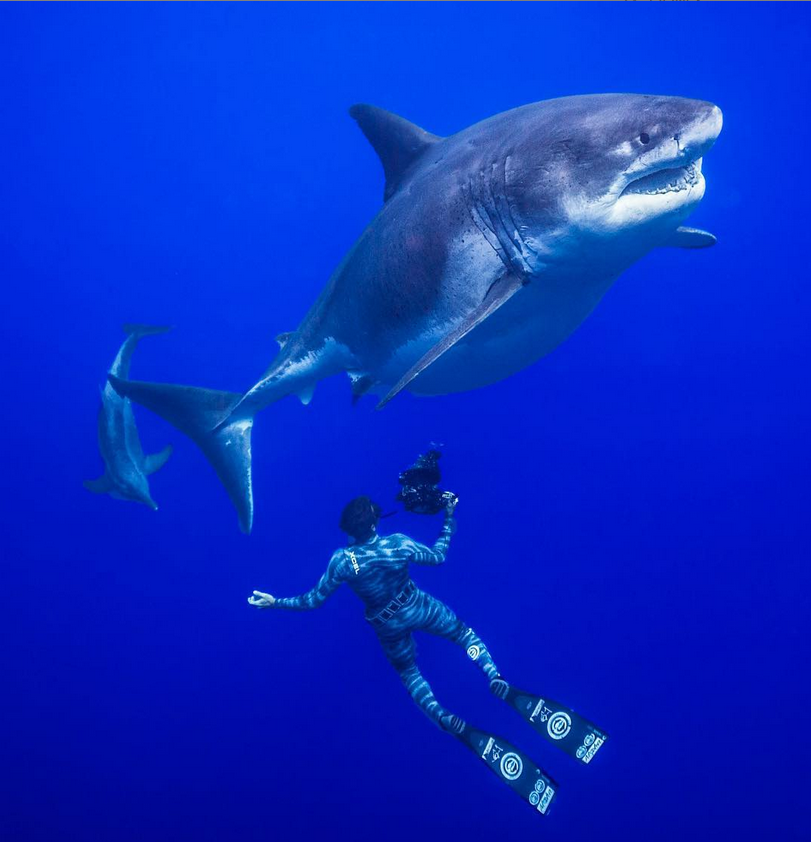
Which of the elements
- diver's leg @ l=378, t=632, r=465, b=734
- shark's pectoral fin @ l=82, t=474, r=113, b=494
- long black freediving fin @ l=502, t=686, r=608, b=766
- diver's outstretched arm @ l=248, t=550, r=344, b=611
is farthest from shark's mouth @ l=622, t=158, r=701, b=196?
shark's pectoral fin @ l=82, t=474, r=113, b=494

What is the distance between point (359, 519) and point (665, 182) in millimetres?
3625

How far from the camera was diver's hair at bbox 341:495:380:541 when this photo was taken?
18.8 ft

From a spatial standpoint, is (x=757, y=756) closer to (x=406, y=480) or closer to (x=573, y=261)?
(x=406, y=480)

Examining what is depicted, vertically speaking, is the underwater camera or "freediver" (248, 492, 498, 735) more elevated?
the underwater camera

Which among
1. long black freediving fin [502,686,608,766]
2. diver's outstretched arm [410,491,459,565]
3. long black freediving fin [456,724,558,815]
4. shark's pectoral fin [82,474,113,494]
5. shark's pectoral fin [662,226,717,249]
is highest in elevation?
shark's pectoral fin [662,226,717,249]

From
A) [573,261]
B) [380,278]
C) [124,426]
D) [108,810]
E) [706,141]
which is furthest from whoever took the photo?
[108,810]

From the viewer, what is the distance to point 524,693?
19.0ft

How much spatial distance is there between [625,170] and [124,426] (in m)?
7.75

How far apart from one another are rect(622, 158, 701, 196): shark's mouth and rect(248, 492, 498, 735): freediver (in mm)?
3469

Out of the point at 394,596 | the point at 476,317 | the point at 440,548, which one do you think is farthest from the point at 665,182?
the point at 394,596

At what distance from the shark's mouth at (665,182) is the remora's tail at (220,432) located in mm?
4408

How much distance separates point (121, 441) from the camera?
8.97 m

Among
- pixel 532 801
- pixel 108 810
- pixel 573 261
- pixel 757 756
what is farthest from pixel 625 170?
pixel 108 810

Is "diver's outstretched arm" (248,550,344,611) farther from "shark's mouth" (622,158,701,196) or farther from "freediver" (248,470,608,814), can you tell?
"shark's mouth" (622,158,701,196)
